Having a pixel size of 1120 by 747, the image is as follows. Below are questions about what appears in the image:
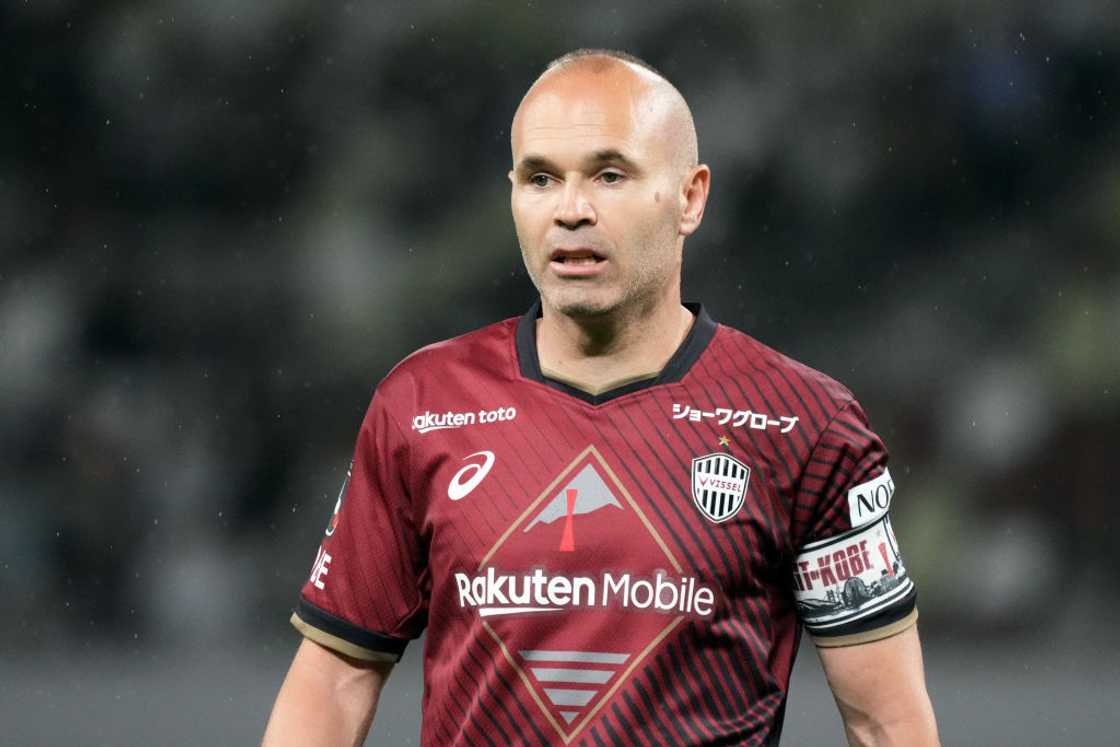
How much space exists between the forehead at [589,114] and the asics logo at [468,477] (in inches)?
16.0

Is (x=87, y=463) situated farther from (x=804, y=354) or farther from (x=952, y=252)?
(x=952, y=252)

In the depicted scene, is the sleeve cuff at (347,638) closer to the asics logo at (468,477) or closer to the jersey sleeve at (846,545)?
the asics logo at (468,477)

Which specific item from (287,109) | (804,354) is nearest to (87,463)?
(287,109)

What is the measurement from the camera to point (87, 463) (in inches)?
222

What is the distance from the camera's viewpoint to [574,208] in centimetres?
235

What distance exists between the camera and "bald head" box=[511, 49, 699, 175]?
2.40m

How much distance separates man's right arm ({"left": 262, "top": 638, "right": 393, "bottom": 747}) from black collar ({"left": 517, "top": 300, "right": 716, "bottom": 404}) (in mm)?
460

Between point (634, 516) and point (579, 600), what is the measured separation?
13 centimetres

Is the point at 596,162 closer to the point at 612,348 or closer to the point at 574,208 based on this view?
the point at 574,208

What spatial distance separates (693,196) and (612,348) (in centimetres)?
23

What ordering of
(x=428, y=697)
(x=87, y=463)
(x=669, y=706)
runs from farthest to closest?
1. (x=87, y=463)
2. (x=428, y=697)
3. (x=669, y=706)

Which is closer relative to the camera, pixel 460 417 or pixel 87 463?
pixel 460 417

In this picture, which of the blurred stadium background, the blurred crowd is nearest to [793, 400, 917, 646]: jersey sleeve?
the blurred stadium background

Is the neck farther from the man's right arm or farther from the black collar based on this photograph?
the man's right arm
